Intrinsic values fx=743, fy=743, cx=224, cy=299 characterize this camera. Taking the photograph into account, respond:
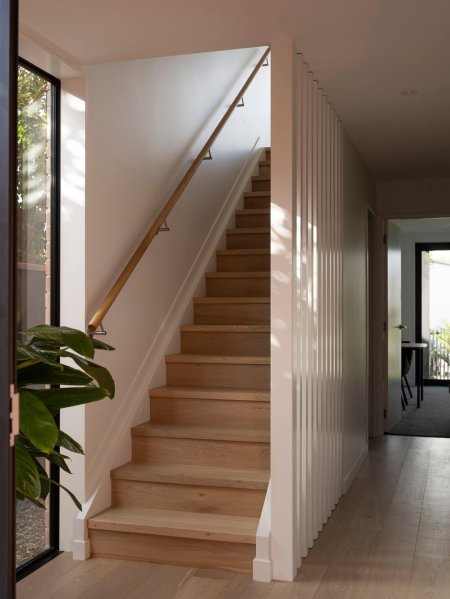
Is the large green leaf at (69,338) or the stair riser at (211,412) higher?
the large green leaf at (69,338)

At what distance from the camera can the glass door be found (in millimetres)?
3336

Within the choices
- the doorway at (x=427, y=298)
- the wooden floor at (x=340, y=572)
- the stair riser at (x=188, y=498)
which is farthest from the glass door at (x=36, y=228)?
the doorway at (x=427, y=298)

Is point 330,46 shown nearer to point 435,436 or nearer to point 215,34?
point 215,34

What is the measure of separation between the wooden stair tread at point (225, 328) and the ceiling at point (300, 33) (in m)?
1.45

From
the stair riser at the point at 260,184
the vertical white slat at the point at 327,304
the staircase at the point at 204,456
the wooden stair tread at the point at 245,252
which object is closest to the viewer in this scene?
the staircase at the point at 204,456

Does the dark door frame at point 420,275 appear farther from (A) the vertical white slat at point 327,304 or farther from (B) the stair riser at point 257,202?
(A) the vertical white slat at point 327,304

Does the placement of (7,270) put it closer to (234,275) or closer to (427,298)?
(234,275)

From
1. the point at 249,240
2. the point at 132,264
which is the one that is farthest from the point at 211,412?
the point at 249,240

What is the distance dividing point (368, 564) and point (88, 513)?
1.33 m

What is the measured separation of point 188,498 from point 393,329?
4.20m

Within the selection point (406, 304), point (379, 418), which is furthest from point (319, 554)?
point (406, 304)

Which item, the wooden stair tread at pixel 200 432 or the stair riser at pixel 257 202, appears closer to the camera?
the wooden stair tread at pixel 200 432

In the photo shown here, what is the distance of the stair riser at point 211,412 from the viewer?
4.05 metres

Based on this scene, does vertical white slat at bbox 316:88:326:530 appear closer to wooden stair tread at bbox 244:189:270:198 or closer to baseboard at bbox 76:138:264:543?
baseboard at bbox 76:138:264:543
